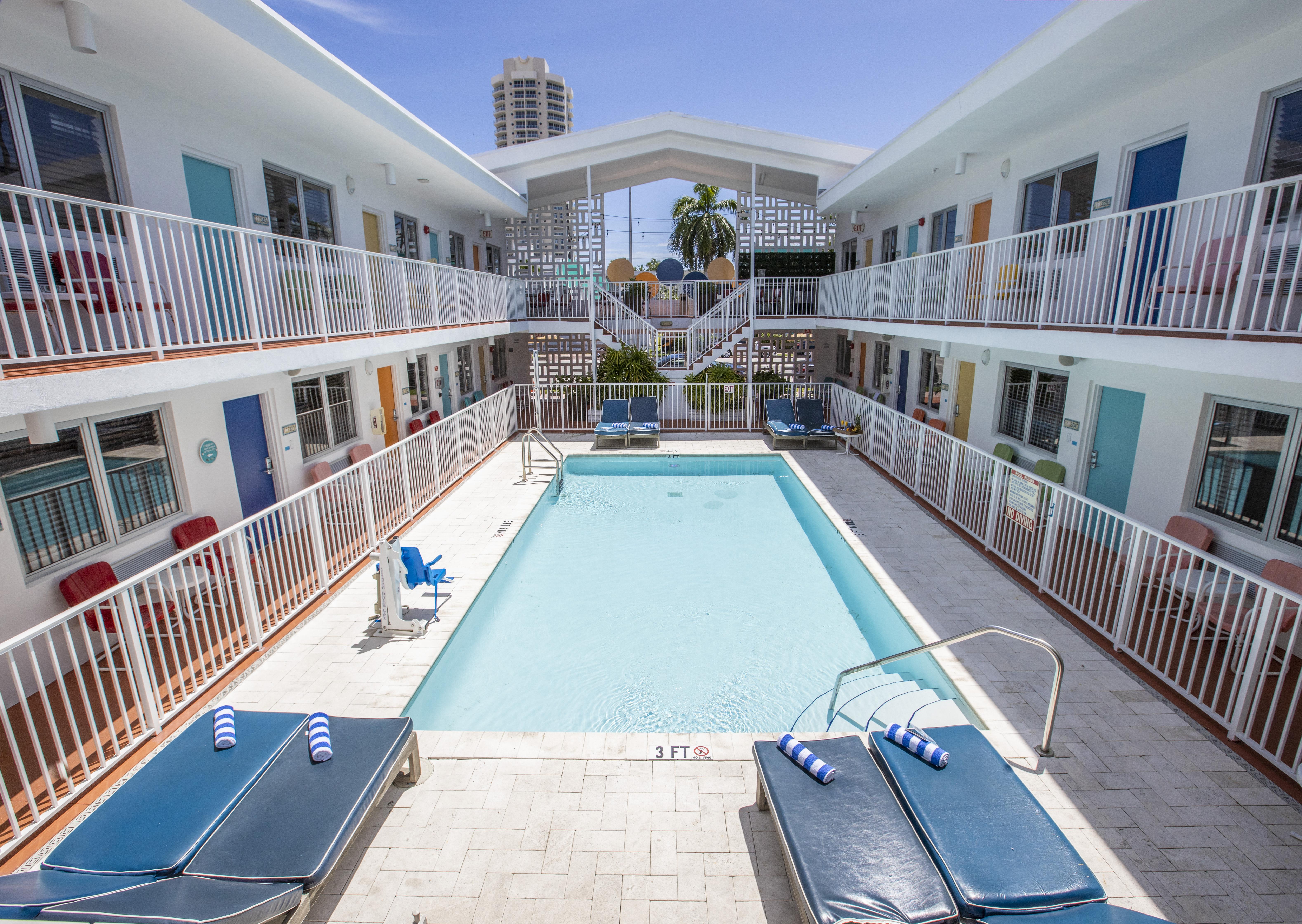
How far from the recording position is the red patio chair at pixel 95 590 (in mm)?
5512

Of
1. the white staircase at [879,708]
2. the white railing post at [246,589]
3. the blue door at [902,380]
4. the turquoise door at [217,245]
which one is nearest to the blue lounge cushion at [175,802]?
the white railing post at [246,589]

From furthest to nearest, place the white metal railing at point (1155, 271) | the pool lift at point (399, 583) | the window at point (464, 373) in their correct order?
1. the window at point (464, 373)
2. the pool lift at point (399, 583)
3. the white metal railing at point (1155, 271)

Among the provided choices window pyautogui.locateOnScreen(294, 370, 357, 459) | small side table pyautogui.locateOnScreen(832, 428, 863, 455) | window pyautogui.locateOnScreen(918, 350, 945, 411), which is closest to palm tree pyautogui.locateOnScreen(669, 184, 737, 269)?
window pyautogui.locateOnScreen(918, 350, 945, 411)

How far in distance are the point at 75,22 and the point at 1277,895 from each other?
34.1 feet

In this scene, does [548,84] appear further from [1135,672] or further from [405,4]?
[1135,672]

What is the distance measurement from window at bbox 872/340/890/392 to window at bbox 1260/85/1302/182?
32.8 ft

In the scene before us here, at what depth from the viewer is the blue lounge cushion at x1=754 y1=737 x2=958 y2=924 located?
2.98 m

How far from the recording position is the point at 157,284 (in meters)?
5.29

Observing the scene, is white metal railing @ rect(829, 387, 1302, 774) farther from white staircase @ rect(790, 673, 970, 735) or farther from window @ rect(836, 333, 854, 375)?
window @ rect(836, 333, 854, 375)

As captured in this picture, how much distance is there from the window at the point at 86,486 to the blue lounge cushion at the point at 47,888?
355 cm

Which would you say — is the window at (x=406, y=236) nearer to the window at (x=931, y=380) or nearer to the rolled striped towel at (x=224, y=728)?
the rolled striped towel at (x=224, y=728)

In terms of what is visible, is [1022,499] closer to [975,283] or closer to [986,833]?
[975,283]

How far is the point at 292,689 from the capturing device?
523 cm

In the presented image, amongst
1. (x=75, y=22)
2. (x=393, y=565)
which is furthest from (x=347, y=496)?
(x=75, y=22)
